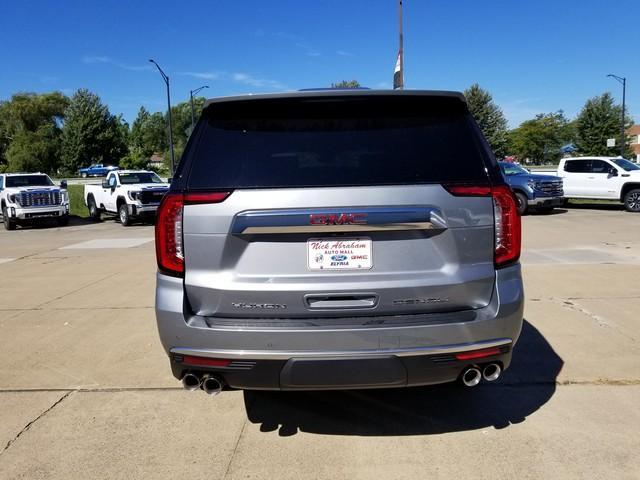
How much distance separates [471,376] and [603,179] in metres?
18.1

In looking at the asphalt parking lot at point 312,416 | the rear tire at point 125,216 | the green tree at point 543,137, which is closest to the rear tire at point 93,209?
the rear tire at point 125,216

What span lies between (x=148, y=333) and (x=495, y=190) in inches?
150

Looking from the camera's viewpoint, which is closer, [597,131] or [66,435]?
[66,435]

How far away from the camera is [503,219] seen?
2.79 m

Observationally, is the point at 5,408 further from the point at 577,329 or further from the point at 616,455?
the point at 577,329

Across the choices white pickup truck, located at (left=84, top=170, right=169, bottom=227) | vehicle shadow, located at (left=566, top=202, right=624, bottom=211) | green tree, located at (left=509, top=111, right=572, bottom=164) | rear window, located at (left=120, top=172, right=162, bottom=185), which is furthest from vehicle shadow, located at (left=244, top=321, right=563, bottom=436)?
green tree, located at (left=509, top=111, right=572, bottom=164)

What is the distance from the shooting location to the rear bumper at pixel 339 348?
2.64 m

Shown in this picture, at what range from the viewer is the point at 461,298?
2.71 meters

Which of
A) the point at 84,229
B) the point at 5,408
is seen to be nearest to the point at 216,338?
the point at 5,408

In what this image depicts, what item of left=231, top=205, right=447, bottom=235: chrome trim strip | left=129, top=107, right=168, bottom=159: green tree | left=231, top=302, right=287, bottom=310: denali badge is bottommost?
left=231, top=302, right=287, bottom=310: denali badge

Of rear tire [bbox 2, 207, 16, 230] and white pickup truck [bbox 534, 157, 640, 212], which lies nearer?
white pickup truck [bbox 534, 157, 640, 212]

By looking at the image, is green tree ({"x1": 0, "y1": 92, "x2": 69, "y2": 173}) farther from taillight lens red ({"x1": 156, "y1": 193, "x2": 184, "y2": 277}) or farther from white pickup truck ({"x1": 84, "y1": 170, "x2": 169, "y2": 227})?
taillight lens red ({"x1": 156, "y1": 193, "x2": 184, "y2": 277})

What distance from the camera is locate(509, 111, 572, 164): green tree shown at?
254 ft

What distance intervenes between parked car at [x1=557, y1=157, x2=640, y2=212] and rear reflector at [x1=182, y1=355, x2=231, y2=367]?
18.5 meters
